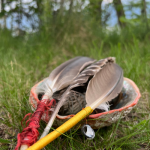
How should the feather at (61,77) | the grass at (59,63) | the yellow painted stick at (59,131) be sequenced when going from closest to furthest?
the yellow painted stick at (59,131) → the grass at (59,63) → the feather at (61,77)

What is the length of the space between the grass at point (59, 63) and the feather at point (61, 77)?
8.1 inches

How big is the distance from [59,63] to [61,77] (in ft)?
3.62

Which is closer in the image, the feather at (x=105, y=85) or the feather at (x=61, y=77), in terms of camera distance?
the feather at (x=105, y=85)

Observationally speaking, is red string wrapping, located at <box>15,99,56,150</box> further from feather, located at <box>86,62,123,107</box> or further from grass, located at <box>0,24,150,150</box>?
feather, located at <box>86,62,123,107</box>

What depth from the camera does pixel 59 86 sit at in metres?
1.21

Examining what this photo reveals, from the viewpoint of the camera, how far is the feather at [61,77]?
121cm

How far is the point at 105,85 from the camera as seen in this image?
1.23 m

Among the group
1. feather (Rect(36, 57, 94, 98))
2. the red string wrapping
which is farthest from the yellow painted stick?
feather (Rect(36, 57, 94, 98))

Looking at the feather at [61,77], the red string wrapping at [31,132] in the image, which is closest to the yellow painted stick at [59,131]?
the red string wrapping at [31,132]

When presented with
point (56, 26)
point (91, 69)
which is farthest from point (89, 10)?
point (91, 69)

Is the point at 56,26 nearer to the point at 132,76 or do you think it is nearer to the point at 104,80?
the point at 132,76

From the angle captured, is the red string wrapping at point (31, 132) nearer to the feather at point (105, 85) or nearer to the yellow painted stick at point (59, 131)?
the yellow painted stick at point (59, 131)

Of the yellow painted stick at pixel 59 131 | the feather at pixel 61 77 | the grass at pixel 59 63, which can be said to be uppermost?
the feather at pixel 61 77

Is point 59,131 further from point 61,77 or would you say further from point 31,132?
point 61,77
